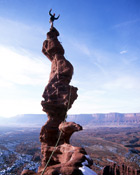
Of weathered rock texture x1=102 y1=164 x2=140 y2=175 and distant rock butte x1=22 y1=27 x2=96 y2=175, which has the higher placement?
distant rock butte x1=22 y1=27 x2=96 y2=175

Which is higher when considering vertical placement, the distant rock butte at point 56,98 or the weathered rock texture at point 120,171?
the distant rock butte at point 56,98

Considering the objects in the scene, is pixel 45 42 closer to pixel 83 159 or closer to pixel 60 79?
pixel 60 79

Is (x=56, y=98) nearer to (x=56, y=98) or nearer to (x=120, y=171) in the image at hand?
(x=56, y=98)

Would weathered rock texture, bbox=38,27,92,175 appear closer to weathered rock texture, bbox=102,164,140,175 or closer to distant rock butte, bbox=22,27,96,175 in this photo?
distant rock butte, bbox=22,27,96,175

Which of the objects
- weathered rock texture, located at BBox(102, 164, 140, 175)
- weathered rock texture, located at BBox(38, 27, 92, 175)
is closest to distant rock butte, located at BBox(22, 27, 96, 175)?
weathered rock texture, located at BBox(38, 27, 92, 175)

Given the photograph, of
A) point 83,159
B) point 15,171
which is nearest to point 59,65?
point 83,159

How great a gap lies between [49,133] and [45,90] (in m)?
4.17

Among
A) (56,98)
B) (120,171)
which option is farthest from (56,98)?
(120,171)

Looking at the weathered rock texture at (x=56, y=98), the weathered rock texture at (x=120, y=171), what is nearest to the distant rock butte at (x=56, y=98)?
the weathered rock texture at (x=56, y=98)

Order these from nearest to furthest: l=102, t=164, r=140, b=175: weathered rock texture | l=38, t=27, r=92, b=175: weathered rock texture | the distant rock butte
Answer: the distant rock butte < l=38, t=27, r=92, b=175: weathered rock texture < l=102, t=164, r=140, b=175: weathered rock texture

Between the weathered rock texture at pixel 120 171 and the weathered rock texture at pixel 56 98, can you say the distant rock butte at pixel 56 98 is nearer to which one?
the weathered rock texture at pixel 56 98

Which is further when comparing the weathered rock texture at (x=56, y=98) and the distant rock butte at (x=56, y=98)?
the weathered rock texture at (x=56, y=98)

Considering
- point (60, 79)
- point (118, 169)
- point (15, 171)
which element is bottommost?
point (15, 171)

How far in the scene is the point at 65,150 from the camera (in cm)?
886
